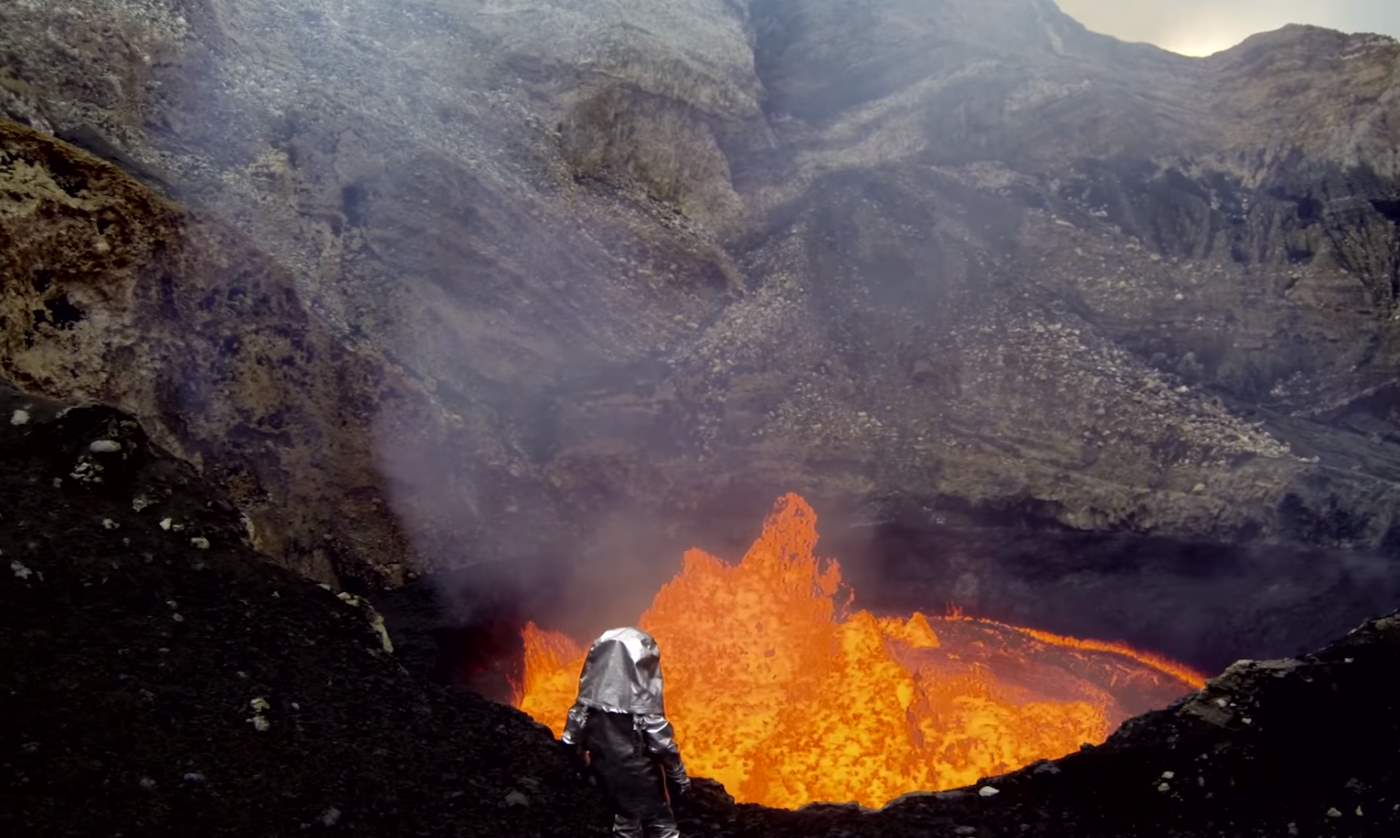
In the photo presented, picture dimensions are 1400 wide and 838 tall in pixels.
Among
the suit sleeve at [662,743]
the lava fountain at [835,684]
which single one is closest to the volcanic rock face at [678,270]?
the lava fountain at [835,684]

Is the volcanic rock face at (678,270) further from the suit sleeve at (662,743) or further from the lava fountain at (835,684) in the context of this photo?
the suit sleeve at (662,743)

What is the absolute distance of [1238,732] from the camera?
26.3ft

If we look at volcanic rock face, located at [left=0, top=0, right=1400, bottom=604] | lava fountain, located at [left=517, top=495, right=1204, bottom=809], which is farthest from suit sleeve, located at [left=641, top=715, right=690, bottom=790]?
volcanic rock face, located at [left=0, top=0, right=1400, bottom=604]

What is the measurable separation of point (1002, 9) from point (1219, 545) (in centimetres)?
1672

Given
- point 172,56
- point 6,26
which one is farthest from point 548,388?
point 6,26

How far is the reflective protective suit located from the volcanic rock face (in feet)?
26.8

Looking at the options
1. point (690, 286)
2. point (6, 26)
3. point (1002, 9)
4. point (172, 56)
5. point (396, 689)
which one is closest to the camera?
point (396, 689)

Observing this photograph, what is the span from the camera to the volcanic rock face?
12758 mm

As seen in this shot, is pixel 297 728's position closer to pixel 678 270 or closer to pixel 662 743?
pixel 662 743

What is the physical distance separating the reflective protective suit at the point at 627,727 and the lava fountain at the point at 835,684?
536 centimetres

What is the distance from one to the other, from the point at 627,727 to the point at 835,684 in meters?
8.27

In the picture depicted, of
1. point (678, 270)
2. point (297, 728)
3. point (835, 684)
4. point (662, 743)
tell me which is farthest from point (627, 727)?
point (678, 270)

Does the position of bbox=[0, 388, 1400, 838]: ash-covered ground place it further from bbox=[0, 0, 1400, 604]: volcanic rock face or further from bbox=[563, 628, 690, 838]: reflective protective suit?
bbox=[0, 0, 1400, 604]: volcanic rock face

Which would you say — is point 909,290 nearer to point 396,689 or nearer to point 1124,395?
point 1124,395
